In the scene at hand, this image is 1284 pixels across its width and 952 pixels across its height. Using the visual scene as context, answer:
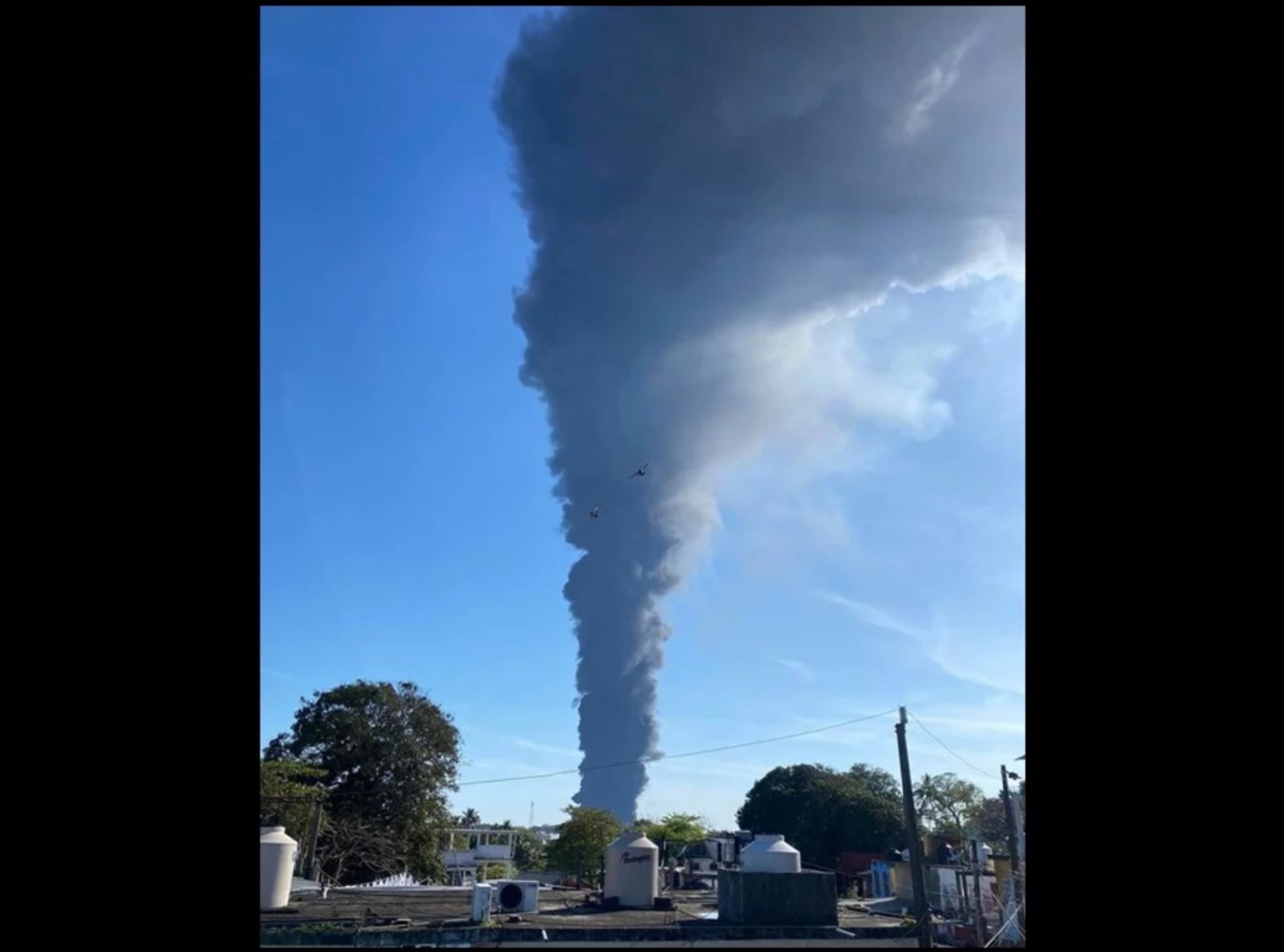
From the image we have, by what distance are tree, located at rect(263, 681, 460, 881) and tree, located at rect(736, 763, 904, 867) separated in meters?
11.8

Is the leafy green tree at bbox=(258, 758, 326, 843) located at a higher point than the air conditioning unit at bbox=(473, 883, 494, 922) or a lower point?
higher

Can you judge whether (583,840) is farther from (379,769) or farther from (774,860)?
(774,860)

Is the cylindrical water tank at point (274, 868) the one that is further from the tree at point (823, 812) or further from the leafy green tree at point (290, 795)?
the tree at point (823, 812)

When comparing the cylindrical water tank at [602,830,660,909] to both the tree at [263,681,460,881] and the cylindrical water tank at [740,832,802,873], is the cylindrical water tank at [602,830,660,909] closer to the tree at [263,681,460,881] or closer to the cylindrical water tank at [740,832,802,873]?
the cylindrical water tank at [740,832,802,873]

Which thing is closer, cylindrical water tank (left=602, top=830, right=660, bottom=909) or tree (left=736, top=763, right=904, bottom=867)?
cylindrical water tank (left=602, top=830, right=660, bottom=909)

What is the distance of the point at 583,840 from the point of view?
2148cm

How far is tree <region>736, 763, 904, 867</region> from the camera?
27141 millimetres

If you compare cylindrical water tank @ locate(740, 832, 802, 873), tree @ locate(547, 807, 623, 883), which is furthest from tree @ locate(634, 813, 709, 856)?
cylindrical water tank @ locate(740, 832, 802, 873)

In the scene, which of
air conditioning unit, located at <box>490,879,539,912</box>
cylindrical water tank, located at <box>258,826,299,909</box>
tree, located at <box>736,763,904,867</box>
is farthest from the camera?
tree, located at <box>736,763,904,867</box>

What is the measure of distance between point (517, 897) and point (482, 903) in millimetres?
500
